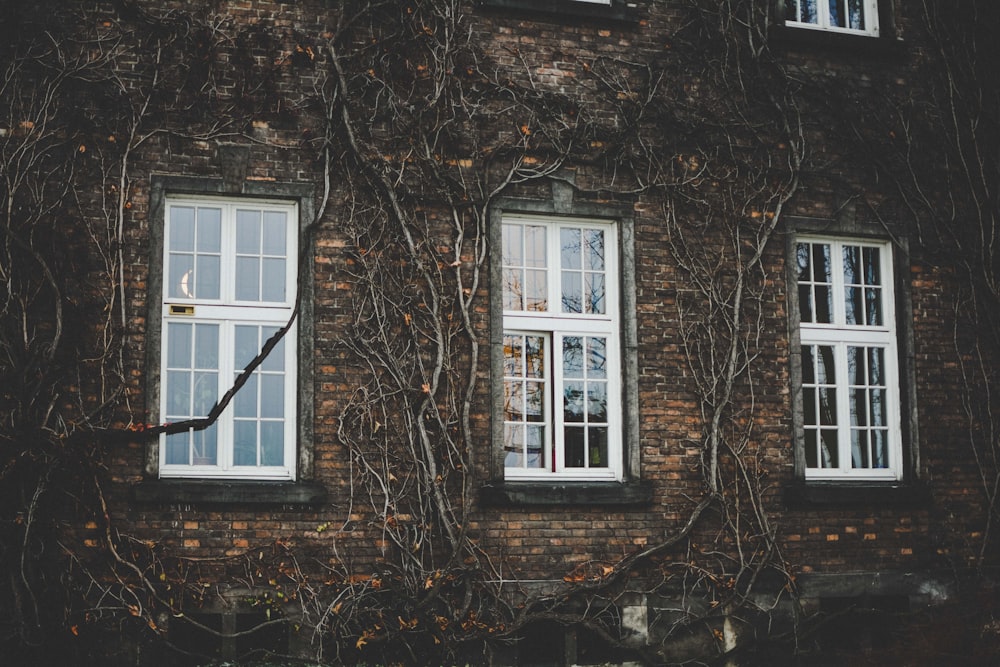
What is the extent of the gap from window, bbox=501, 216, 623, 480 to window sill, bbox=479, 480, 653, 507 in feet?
0.56

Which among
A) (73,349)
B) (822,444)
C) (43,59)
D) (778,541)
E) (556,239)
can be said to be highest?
(43,59)

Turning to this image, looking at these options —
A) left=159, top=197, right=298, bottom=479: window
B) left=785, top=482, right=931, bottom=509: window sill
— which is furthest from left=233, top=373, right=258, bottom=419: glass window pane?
left=785, top=482, right=931, bottom=509: window sill

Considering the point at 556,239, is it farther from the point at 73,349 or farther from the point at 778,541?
the point at 73,349

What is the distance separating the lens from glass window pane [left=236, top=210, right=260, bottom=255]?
8.76 meters

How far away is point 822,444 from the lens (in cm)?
974

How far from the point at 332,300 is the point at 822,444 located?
435cm

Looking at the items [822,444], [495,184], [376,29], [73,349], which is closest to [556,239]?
[495,184]

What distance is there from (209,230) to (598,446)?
3511 millimetres

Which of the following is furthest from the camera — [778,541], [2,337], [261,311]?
[778,541]

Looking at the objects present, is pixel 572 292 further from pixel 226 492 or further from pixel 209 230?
pixel 226 492

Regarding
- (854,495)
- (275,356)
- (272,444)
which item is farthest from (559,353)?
(854,495)

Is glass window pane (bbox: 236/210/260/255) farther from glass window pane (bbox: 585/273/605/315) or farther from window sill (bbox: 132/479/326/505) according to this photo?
glass window pane (bbox: 585/273/605/315)

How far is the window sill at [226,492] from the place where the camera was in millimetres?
8141

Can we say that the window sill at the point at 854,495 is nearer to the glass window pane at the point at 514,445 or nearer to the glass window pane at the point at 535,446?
the glass window pane at the point at 535,446
